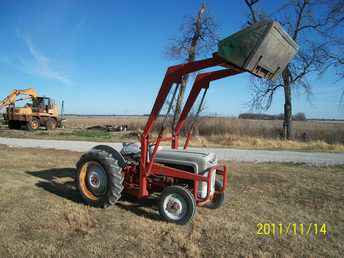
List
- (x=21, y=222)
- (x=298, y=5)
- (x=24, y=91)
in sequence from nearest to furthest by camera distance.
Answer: (x=21, y=222) < (x=298, y=5) < (x=24, y=91)

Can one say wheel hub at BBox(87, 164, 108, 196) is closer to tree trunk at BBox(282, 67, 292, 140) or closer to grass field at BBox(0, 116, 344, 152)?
grass field at BBox(0, 116, 344, 152)

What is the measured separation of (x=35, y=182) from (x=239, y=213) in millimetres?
4386

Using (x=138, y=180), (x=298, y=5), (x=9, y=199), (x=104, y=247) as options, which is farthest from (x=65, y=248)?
(x=298, y=5)

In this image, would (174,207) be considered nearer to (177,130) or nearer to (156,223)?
(156,223)

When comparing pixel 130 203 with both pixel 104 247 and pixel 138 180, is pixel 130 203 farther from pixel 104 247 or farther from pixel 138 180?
pixel 104 247

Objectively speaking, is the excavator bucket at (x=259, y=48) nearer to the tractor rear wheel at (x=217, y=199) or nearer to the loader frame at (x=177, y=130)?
the loader frame at (x=177, y=130)

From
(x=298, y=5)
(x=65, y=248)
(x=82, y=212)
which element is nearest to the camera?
(x=65, y=248)

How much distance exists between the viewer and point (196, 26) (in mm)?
19828

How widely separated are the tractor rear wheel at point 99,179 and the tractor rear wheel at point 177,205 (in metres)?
0.82

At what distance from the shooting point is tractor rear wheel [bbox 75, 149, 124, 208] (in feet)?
16.9

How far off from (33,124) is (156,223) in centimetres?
2349

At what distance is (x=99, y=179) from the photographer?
17.7 ft
